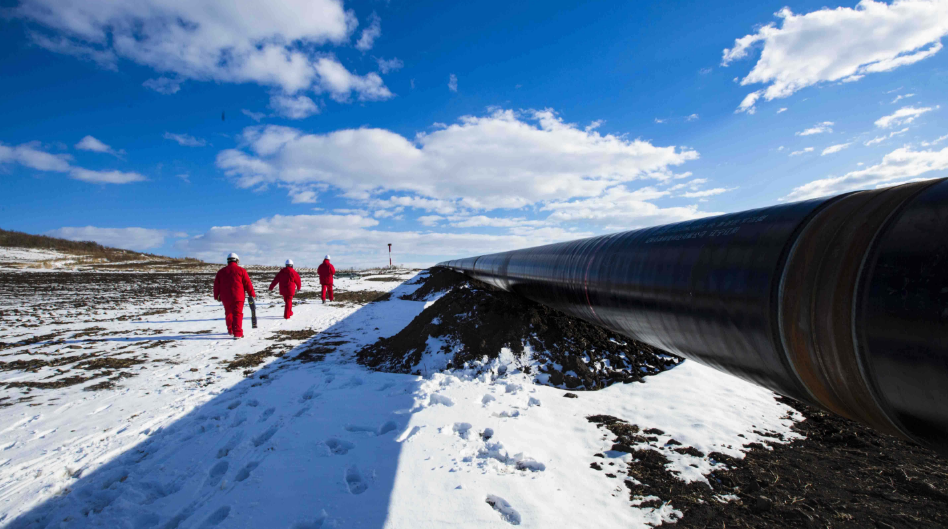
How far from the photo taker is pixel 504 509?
2.39 m

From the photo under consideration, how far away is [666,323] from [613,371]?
2.58 m

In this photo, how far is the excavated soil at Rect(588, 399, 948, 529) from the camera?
7.52ft

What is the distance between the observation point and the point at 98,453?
3432mm

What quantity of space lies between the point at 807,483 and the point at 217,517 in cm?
404

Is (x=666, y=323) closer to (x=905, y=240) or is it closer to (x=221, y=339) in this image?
(x=905, y=240)

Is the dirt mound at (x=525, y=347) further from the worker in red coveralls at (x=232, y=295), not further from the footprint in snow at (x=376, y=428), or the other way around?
the worker in red coveralls at (x=232, y=295)

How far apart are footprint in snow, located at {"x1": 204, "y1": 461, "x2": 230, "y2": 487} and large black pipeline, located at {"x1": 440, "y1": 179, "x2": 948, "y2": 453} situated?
3496 millimetres

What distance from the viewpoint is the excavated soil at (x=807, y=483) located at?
7.52ft

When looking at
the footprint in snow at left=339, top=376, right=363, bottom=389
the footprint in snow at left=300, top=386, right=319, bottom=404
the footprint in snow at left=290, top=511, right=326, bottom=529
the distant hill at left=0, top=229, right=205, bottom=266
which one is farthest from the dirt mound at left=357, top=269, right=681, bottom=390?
the distant hill at left=0, top=229, right=205, bottom=266

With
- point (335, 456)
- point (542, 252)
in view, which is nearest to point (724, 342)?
point (335, 456)

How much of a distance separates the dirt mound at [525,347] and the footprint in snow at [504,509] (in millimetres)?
2234

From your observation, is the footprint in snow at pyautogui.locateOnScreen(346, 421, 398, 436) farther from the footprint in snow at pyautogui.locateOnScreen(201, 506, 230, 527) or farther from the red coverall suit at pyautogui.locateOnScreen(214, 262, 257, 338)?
the red coverall suit at pyautogui.locateOnScreen(214, 262, 257, 338)

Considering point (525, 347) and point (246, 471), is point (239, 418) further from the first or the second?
point (525, 347)

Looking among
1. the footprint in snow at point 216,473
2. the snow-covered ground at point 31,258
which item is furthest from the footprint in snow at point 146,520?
the snow-covered ground at point 31,258
